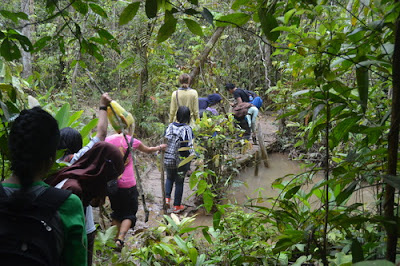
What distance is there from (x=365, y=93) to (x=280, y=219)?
1.03 m

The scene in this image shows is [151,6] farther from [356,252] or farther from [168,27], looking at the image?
[356,252]

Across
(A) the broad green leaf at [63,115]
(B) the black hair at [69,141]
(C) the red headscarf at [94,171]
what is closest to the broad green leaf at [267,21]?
(C) the red headscarf at [94,171]

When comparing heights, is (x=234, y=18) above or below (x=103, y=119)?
above

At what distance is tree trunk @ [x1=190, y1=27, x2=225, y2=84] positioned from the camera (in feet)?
19.0

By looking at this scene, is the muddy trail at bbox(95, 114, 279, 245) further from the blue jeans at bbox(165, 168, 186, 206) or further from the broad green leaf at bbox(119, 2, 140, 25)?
the broad green leaf at bbox(119, 2, 140, 25)

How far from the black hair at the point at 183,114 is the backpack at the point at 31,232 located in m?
4.32

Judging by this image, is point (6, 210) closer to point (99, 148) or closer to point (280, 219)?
point (99, 148)

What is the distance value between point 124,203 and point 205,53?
117 inches

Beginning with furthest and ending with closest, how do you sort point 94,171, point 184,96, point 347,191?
point 184,96, point 94,171, point 347,191

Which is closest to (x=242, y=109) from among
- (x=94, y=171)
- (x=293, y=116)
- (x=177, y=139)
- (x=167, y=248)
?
(x=177, y=139)

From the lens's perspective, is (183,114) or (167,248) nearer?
(167,248)

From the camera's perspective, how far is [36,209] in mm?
1346

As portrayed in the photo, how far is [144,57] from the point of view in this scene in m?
6.59

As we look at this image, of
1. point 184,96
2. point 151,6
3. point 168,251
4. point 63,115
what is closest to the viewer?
point 151,6
